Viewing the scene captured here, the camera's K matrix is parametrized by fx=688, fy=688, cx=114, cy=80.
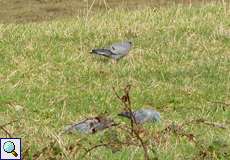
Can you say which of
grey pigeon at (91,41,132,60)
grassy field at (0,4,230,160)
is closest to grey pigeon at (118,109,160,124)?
grassy field at (0,4,230,160)

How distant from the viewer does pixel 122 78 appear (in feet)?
22.7

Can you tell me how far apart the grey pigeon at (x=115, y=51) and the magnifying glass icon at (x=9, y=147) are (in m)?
3.85

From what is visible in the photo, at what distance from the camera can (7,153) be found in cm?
358

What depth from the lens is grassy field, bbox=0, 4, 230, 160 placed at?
15.6 feet

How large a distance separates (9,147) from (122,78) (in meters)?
3.35

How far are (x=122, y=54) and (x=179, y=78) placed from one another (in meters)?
0.88

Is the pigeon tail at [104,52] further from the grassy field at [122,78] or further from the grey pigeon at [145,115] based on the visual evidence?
the grey pigeon at [145,115]

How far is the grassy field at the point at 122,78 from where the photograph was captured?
4754 millimetres

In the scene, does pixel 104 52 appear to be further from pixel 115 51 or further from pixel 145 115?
pixel 145 115

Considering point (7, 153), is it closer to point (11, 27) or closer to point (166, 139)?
point (166, 139)

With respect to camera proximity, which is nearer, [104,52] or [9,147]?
[9,147]

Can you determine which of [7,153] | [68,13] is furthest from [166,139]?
[68,13]

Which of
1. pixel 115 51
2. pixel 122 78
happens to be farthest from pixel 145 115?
pixel 115 51

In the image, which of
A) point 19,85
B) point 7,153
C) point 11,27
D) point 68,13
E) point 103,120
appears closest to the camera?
point 7,153
